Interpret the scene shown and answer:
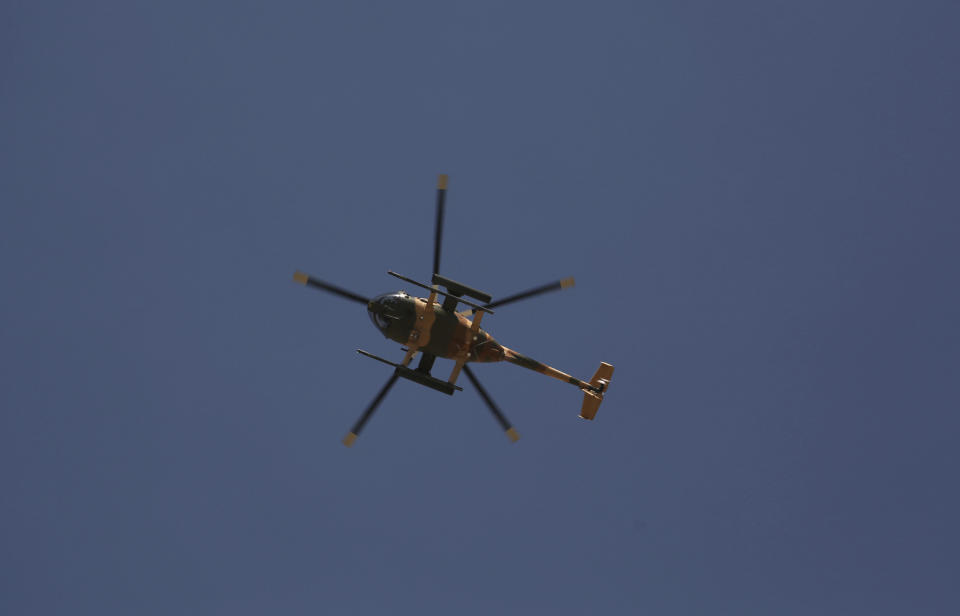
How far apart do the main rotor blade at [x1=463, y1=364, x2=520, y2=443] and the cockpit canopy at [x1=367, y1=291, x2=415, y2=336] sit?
3.44 metres

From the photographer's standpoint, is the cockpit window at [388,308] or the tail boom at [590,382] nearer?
the cockpit window at [388,308]

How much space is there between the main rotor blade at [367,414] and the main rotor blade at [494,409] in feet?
10.8

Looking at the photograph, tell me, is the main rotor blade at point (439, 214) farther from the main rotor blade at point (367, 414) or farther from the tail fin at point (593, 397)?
the tail fin at point (593, 397)

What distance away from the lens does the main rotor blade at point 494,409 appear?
3225cm

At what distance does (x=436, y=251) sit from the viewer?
30234 mm

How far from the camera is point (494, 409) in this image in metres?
32.8

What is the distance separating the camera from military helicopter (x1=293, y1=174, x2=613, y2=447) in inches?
1200

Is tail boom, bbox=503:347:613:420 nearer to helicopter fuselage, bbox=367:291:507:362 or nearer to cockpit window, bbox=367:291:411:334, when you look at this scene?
helicopter fuselage, bbox=367:291:507:362

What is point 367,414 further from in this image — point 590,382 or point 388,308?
point 590,382

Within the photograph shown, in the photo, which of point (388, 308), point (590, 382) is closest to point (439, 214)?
point (388, 308)

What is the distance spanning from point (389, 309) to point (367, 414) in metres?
4.41

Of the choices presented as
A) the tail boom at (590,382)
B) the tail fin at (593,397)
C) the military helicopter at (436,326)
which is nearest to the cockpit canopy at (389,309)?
the military helicopter at (436,326)

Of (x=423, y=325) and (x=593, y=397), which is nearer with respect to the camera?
(x=423, y=325)

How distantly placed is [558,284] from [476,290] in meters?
3.31
